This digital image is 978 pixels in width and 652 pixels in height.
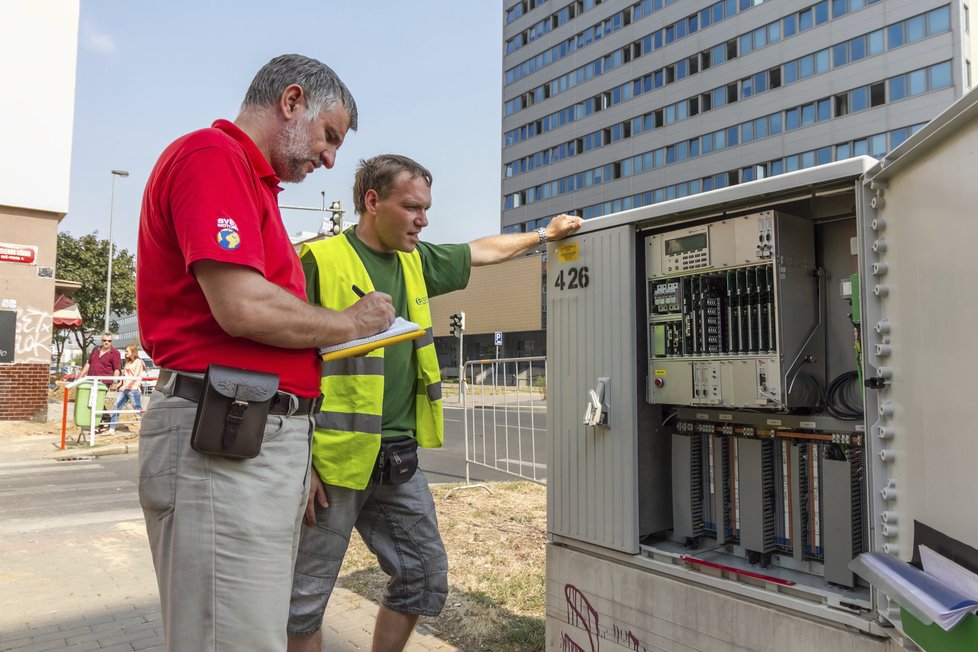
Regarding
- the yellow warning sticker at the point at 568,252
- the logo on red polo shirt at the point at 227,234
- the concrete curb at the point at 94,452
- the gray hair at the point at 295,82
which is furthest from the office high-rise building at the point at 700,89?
the logo on red polo shirt at the point at 227,234

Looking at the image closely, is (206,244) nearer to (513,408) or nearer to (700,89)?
(513,408)

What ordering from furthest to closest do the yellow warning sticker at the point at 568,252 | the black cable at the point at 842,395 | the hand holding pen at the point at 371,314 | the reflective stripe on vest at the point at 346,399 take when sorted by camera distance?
the yellow warning sticker at the point at 568,252, the black cable at the point at 842,395, the reflective stripe on vest at the point at 346,399, the hand holding pen at the point at 371,314

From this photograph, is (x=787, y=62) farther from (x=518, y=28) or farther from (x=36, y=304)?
(x=36, y=304)

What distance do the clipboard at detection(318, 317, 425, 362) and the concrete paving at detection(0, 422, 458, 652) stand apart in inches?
88.5

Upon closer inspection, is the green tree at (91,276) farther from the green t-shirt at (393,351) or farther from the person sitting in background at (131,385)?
the green t-shirt at (393,351)

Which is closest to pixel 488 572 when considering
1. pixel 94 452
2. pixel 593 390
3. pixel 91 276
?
pixel 593 390

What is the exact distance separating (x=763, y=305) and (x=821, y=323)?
0.30 m

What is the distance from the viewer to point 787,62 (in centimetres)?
3966

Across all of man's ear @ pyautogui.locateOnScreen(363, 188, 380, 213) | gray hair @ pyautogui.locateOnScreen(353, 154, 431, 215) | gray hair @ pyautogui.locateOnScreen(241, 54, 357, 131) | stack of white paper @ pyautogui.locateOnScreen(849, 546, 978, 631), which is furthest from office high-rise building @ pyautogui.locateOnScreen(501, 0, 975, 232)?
gray hair @ pyautogui.locateOnScreen(241, 54, 357, 131)

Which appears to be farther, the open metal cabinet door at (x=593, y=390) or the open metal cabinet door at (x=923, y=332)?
the open metal cabinet door at (x=593, y=390)

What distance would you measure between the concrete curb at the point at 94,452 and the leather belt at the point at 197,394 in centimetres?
1049

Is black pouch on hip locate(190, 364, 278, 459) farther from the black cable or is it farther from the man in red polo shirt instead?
the black cable

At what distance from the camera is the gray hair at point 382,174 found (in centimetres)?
295

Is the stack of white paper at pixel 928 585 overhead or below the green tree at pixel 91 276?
below
